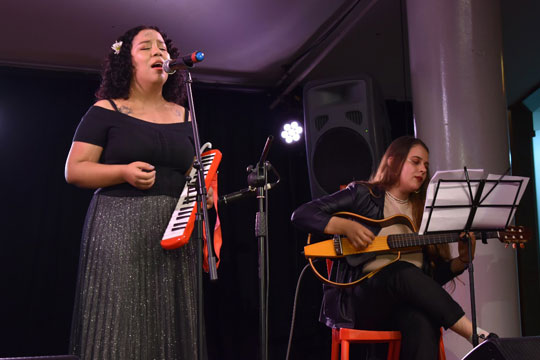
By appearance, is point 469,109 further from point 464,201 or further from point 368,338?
point 368,338

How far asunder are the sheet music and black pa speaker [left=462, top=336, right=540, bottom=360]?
69 cm

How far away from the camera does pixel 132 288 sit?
2.12 m

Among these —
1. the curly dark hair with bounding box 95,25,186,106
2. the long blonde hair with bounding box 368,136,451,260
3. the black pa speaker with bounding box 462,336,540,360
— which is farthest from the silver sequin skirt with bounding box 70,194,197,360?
the long blonde hair with bounding box 368,136,451,260

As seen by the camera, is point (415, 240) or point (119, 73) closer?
point (119, 73)

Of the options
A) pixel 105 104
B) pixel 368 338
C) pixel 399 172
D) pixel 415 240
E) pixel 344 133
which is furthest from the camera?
pixel 344 133

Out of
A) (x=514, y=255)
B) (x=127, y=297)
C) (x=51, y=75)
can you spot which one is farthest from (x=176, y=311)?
(x=51, y=75)

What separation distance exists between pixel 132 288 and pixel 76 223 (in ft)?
11.3

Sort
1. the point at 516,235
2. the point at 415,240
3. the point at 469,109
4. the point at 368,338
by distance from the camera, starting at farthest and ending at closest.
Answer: the point at 469,109
the point at 415,240
the point at 368,338
the point at 516,235

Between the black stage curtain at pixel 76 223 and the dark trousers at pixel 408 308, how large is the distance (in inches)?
118

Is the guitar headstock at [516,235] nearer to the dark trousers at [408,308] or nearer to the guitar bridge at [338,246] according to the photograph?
the dark trousers at [408,308]

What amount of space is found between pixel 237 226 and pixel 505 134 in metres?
3.15

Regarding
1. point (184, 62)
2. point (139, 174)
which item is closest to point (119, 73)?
point (184, 62)

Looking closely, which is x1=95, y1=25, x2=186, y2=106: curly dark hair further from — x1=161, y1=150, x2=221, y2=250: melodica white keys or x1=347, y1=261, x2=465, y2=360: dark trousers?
x1=347, y1=261, x2=465, y2=360: dark trousers

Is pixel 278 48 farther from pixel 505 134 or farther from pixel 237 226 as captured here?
pixel 505 134
